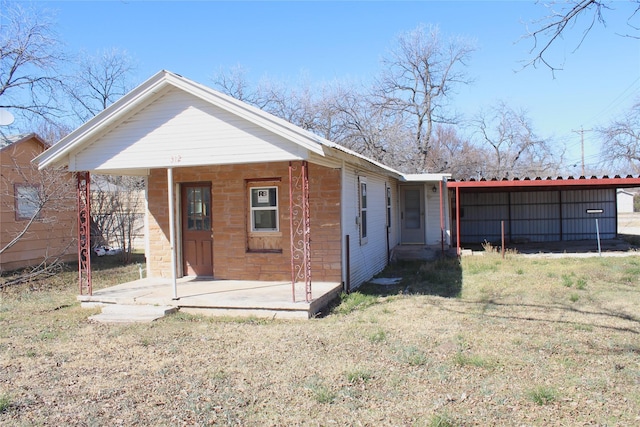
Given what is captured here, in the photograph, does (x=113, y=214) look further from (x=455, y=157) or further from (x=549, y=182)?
(x=455, y=157)

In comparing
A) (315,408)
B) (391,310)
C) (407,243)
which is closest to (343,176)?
(391,310)

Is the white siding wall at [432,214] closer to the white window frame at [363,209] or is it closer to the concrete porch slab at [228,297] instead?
the white window frame at [363,209]

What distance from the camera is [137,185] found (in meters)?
24.1

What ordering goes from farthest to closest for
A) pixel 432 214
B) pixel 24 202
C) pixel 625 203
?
pixel 625 203 < pixel 432 214 < pixel 24 202

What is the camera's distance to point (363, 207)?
11.2 m

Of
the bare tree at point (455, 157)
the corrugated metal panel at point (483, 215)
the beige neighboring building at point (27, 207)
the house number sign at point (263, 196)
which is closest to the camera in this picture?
the house number sign at point (263, 196)

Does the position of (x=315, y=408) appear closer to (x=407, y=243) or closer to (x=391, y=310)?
(x=391, y=310)

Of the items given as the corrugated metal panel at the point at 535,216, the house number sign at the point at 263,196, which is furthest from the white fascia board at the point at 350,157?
the corrugated metal panel at the point at 535,216

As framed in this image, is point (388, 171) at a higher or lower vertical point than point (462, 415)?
higher

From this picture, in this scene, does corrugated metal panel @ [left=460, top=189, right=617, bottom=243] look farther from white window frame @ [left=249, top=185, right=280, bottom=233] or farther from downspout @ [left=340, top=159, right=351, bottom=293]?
white window frame @ [left=249, top=185, right=280, bottom=233]

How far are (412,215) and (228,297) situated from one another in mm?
9926

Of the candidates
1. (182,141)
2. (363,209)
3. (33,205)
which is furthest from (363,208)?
(33,205)

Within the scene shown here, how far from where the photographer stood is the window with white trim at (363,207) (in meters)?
10.8

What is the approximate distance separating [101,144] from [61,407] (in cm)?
529
